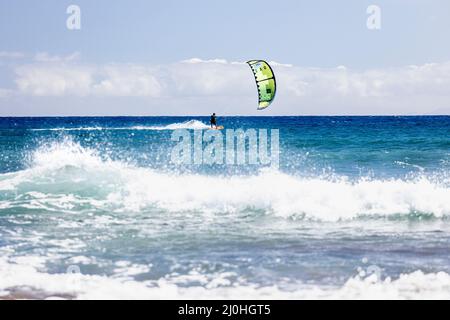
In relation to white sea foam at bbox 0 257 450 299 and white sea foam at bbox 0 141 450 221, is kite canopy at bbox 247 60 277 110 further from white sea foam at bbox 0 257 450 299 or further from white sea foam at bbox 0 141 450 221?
white sea foam at bbox 0 257 450 299

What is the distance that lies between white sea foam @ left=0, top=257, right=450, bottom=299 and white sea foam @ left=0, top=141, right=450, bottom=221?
4.03 m

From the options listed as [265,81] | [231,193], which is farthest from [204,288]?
[265,81]

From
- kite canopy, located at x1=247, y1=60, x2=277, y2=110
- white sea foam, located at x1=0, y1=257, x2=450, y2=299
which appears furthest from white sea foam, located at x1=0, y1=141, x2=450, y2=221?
white sea foam, located at x1=0, y1=257, x2=450, y2=299

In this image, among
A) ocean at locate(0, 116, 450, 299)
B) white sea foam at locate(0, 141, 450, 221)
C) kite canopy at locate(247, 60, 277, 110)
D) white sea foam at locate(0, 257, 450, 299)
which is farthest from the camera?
kite canopy at locate(247, 60, 277, 110)

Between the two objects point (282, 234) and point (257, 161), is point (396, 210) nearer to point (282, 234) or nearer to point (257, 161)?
point (282, 234)

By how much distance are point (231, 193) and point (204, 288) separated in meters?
6.53

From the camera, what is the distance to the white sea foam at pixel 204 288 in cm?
585

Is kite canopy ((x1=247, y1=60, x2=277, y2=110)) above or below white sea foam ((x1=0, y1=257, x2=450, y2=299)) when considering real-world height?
above

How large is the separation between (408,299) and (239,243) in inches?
117

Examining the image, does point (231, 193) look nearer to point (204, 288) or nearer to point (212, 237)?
point (212, 237)

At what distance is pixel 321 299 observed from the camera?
567cm

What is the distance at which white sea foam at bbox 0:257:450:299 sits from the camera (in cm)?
585

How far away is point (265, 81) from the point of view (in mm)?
13703
